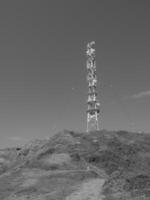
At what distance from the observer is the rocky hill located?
21.1 metres

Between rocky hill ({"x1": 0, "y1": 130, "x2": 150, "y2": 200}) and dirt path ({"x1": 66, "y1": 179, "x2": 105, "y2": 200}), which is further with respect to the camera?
rocky hill ({"x1": 0, "y1": 130, "x2": 150, "y2": 200})

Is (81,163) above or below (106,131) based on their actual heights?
below

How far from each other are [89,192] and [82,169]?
1021 cm

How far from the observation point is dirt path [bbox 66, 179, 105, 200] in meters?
20.0

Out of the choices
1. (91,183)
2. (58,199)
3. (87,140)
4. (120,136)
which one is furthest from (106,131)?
(58,199)

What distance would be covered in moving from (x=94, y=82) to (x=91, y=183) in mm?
27684

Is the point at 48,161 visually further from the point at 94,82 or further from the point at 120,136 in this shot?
the point at 94,82

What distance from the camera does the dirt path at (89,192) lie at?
19989 mm

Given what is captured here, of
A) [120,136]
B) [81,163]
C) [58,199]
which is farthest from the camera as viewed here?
[120,136]

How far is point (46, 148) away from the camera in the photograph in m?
38.2

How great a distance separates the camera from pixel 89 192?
21266mm

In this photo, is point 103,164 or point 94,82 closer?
point 103,164

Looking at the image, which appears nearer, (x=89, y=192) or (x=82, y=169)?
(x=89, y=192)

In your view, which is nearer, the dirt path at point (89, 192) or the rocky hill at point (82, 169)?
the dirt path at point (89, 192)
